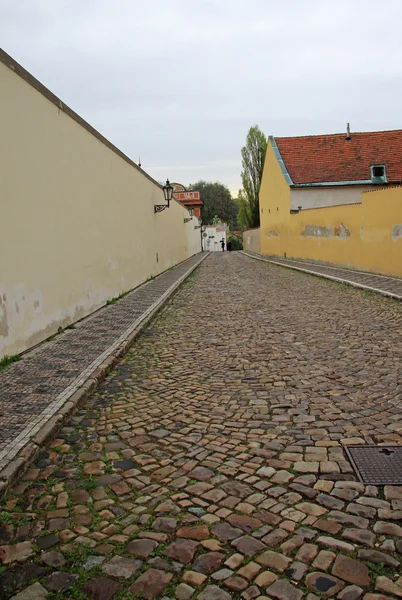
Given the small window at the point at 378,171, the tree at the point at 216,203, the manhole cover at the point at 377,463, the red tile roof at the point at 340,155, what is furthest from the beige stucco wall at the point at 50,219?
the tree at the point at 216,203

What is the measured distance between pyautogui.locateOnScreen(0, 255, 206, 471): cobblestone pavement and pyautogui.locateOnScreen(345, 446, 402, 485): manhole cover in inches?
93.1

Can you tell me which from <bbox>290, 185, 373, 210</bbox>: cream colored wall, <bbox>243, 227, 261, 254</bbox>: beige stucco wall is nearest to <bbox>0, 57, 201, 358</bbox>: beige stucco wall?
<bbox>290, 185, 373, 210</bbox>: cream colored wall

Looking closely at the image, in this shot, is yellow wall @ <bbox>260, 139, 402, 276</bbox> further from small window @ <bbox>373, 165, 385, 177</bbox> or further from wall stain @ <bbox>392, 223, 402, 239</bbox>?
small window @ <bbox>373, 165, 385, 177</bbox>

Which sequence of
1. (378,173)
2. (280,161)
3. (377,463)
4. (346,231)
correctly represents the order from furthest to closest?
(280,161)
(378,173)
(346,231)
(377,463)

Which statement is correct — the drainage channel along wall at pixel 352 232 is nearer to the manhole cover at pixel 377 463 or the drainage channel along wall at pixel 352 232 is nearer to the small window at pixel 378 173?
the small window at pixel 378 173

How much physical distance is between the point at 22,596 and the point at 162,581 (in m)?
0.63

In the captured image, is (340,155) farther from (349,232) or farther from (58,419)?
(58,419)

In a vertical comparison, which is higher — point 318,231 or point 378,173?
point 378,173

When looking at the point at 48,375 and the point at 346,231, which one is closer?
the point at 48,375

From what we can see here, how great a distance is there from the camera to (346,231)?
1772cm

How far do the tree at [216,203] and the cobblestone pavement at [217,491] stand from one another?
256 ft

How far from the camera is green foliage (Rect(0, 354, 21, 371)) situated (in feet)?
18.4

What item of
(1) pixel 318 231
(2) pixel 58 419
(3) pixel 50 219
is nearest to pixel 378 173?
(1) pixel 318 231

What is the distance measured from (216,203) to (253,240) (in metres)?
39.9
